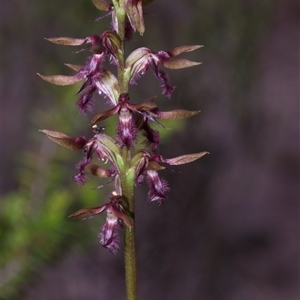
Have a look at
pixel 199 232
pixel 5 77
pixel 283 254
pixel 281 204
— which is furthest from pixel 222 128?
pixel 5 77

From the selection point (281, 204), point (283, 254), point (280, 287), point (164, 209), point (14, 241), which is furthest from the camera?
point (281, 204)

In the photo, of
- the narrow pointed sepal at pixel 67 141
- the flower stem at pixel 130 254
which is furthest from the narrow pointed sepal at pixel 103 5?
the flower stem at pixel 130 254

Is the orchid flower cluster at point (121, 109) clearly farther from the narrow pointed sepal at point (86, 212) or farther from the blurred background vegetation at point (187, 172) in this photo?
the blurred background vegetation at point (187, 172)

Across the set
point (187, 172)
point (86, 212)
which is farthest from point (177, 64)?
point (187, 172)

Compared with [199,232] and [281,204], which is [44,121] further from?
[281,204]

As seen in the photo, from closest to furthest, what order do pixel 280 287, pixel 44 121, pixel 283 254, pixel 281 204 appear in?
pixel 44 121
pixel 280 287
pixel 283 254
pixel 281 204

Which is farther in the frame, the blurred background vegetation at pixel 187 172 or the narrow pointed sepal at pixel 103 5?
the blurred background vegetation at pixel 187 172

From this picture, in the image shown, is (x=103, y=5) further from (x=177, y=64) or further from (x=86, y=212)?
(x=86, y=212)
